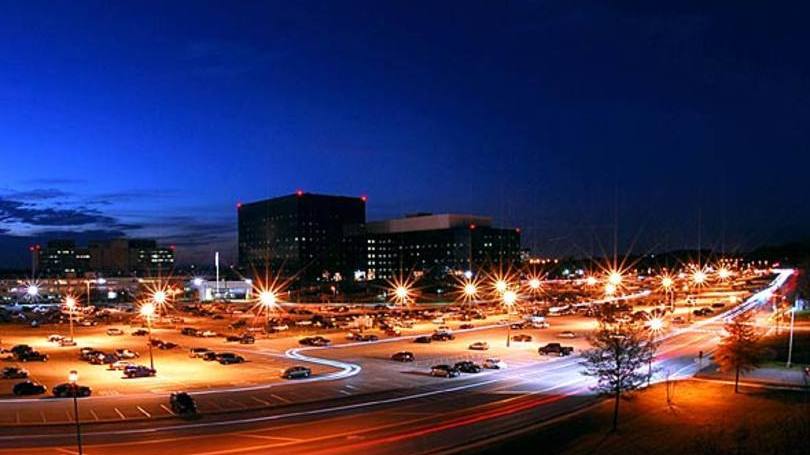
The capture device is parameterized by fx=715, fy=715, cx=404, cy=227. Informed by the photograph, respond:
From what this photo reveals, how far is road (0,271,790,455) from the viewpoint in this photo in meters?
29.3

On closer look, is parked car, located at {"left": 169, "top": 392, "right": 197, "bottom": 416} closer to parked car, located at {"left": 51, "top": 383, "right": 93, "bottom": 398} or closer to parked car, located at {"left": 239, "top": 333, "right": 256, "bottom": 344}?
parked car, located at {"left": 51, "top": 383, "right": 93, "bottom": 398}

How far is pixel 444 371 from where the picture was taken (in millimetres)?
49438

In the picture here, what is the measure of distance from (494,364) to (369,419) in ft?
67.0

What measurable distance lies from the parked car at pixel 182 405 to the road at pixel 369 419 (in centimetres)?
86

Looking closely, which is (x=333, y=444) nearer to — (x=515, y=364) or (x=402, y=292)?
(x=515, y=364)

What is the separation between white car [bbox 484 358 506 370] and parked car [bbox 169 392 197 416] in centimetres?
2385

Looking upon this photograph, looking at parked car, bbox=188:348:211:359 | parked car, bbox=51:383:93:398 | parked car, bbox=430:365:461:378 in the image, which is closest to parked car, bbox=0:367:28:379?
parked car, bbox=51:383:93:398

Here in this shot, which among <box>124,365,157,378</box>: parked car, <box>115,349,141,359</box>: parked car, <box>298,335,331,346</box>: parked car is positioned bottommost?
<box>298,335,331,346</box>: parked car

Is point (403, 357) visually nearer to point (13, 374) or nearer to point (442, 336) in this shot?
point (442, 336)

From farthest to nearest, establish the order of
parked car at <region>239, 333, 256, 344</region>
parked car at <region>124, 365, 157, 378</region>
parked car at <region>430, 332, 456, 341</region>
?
parked car at <region>430, 332, 456, 341</region> → parked car at <region>239, 333, 256, 344</region> → parked car at <region>124, 365, 157, 378</region>

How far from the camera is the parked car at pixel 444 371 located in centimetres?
4922

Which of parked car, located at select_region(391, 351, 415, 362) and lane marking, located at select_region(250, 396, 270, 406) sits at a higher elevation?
lane marking, located at select_region(250, 396, 270, 406)

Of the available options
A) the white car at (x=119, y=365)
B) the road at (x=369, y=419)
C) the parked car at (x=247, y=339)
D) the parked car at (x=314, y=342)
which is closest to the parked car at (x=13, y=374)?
the white car at (x=119, y=365)

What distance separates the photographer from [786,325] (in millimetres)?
81000
